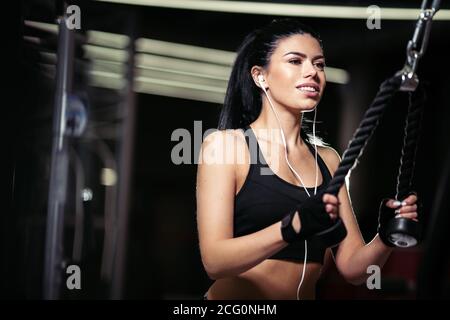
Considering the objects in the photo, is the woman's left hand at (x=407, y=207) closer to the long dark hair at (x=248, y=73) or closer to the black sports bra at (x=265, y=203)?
the black sports bra at (x=265, y=203)

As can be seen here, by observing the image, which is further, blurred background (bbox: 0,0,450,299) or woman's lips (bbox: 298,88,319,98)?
blurred background (bbox: 0,0,450,299)

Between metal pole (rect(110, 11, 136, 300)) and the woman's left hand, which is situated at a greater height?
metal pole (rect(110, 11, 136, 300))

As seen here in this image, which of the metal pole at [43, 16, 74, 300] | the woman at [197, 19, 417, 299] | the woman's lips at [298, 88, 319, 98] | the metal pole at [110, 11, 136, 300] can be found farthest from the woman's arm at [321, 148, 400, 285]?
the metal pole at [110, 11, 136, 300]

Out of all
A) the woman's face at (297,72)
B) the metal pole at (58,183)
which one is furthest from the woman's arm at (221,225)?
the metal pole at (58,183)

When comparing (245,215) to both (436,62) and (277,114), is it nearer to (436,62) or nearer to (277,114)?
(277,114)

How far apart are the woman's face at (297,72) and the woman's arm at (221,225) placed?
0.44ft

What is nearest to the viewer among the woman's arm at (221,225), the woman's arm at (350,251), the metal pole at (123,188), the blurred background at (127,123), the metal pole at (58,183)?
the woman's arm at (221,225)

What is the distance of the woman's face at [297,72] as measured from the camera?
103 centimetres

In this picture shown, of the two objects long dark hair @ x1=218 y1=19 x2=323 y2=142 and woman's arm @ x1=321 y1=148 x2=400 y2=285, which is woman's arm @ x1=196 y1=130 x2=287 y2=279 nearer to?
long dark hair @ x1=218 y1=19 x2=323 y2=142

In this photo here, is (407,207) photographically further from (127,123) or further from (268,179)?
(127,123)

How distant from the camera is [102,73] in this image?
2.14 m

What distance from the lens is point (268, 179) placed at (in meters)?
1.01

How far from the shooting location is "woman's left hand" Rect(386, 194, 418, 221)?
915 mm

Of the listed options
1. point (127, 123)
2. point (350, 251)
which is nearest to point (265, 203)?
point (350, 251)
